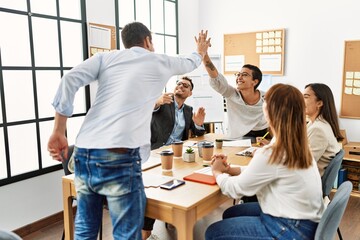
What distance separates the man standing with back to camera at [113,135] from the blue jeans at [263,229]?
0.42 metres

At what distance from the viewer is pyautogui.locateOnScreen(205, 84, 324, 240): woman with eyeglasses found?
1480 mm

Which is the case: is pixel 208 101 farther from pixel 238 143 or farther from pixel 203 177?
pixel 203 177

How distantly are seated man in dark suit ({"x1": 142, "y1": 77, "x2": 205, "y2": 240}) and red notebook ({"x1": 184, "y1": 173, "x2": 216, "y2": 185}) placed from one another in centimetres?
111

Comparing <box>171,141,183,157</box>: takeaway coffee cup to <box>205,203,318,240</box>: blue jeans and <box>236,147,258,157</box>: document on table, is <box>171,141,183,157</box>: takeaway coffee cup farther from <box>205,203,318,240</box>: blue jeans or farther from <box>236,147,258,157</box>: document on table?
<box>205,203,318,240</box>: blue jeans

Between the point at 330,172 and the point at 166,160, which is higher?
the point at 166,160

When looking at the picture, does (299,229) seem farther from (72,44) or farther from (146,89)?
(72,44)

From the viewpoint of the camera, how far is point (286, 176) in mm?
1482

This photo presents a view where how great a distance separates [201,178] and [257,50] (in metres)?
3.11

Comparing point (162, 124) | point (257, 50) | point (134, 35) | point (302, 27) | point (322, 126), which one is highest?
point (302, 27)

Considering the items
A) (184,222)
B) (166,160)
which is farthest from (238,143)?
(184,222)

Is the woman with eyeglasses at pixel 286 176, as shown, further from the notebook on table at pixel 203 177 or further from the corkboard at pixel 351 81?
the corkboard at pixel 351 81

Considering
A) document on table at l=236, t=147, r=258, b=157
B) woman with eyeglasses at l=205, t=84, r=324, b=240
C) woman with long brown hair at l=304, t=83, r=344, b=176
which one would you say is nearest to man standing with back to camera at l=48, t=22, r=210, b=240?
woman with eyeglasses at l=205, t=84, r=324, b=240

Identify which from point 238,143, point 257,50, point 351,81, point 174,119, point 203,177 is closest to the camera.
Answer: point 203,177

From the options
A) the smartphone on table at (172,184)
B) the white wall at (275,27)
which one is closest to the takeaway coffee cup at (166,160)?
the smartphone on table at (172,184)
